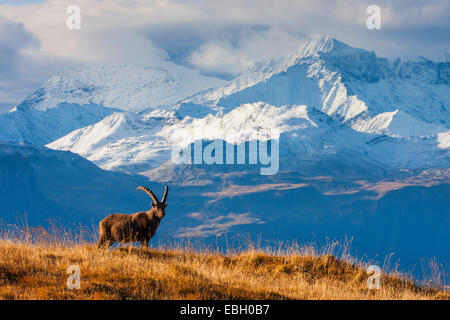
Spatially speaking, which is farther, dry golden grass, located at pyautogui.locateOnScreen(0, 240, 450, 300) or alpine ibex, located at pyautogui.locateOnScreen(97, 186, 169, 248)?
alpine ibex, located at pyautogui.locateOnScreen(97, 186, 169, 248)

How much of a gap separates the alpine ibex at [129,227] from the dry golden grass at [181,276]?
1.09 meters

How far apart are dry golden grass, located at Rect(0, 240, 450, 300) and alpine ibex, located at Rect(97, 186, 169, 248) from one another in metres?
1.09

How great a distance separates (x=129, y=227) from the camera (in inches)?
695

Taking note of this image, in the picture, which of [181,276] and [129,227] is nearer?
[181,276]

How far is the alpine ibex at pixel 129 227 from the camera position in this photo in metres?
17.5

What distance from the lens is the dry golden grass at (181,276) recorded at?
11102 mm

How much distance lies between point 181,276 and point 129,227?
5.68 meters

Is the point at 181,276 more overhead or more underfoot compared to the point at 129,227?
more underfoot

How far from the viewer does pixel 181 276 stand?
12.4 meters

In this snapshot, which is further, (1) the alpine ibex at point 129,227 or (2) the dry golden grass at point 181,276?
(1) the alpine ibex at point 129,227

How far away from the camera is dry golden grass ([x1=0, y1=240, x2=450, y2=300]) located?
36.4ft
